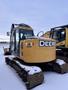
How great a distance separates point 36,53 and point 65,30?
4.21 m

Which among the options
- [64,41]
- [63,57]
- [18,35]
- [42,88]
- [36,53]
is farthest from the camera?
[64,41]

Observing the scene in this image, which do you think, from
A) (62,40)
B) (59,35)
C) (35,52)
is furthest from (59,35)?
(35,52)

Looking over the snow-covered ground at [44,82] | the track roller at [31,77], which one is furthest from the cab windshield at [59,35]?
the track roller at [31,77]

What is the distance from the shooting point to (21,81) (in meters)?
6.45

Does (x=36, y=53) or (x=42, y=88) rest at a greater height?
(x=36, y=53)

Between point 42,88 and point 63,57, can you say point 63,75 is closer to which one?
point 42,88

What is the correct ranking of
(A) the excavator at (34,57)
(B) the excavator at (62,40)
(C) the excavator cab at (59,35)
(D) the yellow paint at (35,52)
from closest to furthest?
(A) the excavator at (34,57), (D) the yellow paint at (35,52), (B) the excavator at (62,40), (C) the excavator cab at (59,35)

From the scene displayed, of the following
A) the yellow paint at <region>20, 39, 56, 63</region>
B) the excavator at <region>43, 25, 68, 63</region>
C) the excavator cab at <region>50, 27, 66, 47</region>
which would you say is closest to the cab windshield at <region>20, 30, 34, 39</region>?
the yellow paint at <region>20, 39, 56, 63</region>

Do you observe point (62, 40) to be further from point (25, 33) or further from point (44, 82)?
point (44, 82)

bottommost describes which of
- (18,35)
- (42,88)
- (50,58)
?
(42,88)

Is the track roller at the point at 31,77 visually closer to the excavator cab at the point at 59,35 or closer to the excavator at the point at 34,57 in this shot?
the excavator at the point at 34,57

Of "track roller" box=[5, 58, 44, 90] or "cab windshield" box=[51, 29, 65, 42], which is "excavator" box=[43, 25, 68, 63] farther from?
"track roller" box=[5, 58, 44, 90]

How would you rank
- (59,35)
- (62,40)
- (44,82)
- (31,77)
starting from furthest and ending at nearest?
(59,35) < (62,40) < (44,82) < (31,77)

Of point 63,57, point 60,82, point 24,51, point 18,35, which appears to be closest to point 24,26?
point 18,35
